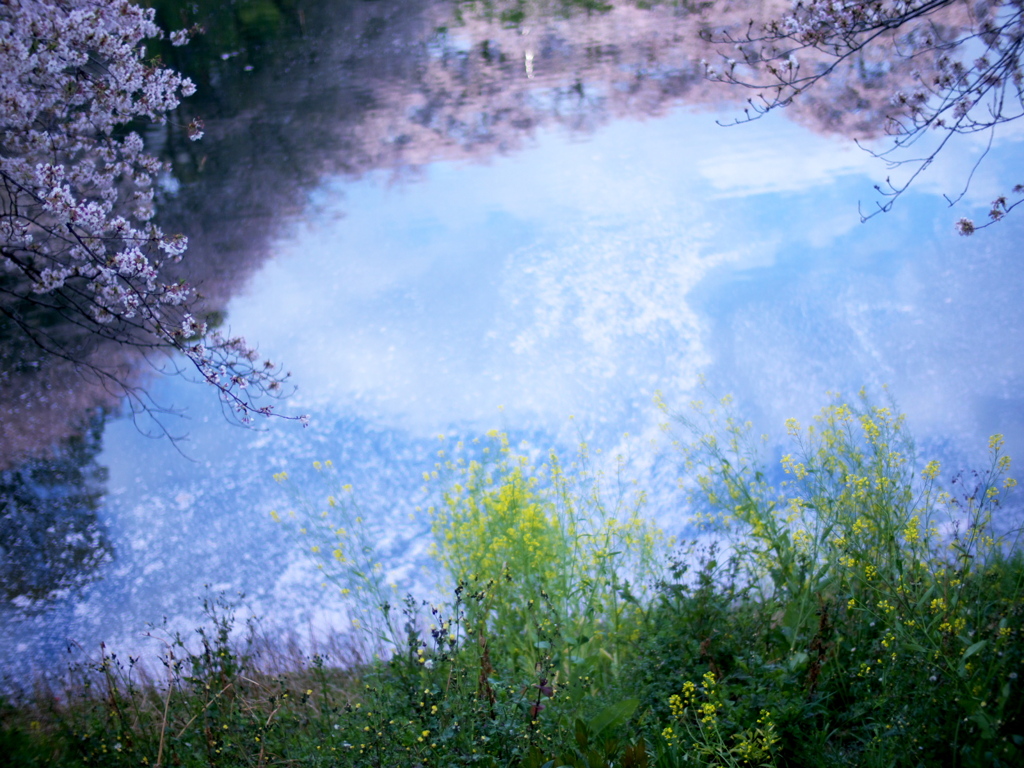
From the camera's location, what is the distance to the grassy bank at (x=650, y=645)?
1.56 metres

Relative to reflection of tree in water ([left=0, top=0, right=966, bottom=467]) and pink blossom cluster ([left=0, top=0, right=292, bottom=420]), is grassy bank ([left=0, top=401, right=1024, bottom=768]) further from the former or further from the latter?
reflection of tree in water ([left=0, top=0, right=966, bottom=467])

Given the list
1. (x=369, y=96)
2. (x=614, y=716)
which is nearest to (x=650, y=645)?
(x=614, y=716)

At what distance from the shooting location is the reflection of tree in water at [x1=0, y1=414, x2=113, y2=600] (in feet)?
10.6

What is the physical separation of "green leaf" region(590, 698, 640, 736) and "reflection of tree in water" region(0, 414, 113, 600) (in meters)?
2.38

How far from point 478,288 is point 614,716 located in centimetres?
236

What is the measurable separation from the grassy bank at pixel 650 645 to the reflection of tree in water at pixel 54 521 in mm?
507

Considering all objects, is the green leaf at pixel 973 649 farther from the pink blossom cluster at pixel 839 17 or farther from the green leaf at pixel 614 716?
the pink blossom cluster at pixel 839 17

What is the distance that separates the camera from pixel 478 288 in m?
3.70

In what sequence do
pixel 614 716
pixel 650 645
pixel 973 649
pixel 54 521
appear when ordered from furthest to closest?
1. pixel 54 521
2. pixel 650 645
3. pixel 614 716
4. pixel 973 649

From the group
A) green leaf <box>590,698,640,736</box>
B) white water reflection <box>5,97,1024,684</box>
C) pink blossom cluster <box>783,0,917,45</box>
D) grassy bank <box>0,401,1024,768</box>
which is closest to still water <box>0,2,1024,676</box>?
white water reflection <box>5,97,1024,684</box>

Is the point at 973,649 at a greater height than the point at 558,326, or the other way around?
the point at 558,326

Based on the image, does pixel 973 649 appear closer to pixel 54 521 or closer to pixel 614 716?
pixel 614 716

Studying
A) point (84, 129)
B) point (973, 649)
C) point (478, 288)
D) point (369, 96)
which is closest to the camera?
point (973, 649)

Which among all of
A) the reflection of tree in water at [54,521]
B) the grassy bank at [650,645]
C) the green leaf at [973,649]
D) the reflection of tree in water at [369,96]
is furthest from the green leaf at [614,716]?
the reflection of tree in water at [369,96]
